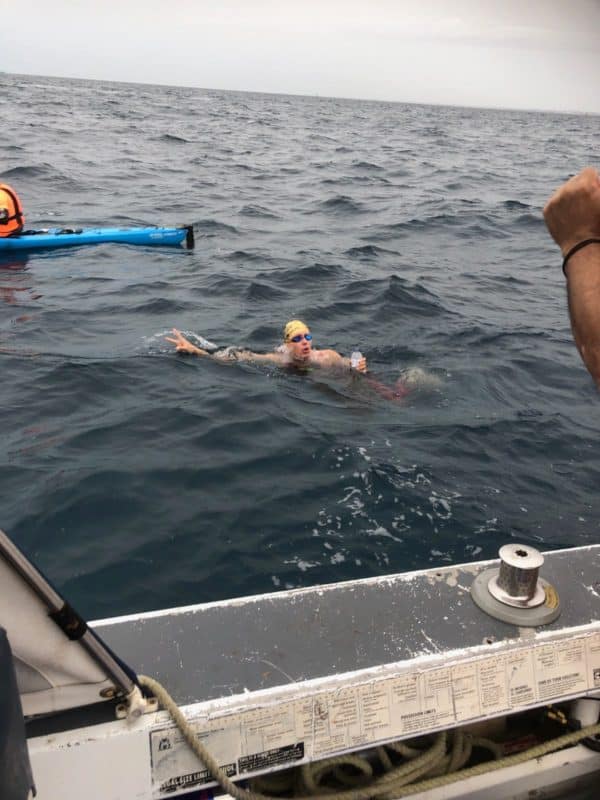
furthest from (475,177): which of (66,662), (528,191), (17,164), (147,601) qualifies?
(66,662)

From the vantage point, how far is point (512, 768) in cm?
214

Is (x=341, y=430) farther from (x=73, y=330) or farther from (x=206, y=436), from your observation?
(x=73, y=330)

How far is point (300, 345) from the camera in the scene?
7434 mm

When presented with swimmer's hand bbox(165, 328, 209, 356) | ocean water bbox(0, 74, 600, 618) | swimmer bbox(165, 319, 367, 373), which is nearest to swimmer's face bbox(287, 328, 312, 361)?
swimmer bbox(165, 319, 367, 373)

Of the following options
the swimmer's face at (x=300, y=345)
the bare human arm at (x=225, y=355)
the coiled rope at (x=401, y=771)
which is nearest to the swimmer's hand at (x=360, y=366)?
the swimmer's face at (x=300, y=345)

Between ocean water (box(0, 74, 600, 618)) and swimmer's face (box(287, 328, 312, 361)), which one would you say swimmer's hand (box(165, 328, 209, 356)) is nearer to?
ocean water (box(0, 74, 600, 618))

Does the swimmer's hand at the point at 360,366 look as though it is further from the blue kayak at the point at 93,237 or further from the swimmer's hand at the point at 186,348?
the blue kayak at the point at 93,237

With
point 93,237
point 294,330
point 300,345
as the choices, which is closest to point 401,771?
point 300,345

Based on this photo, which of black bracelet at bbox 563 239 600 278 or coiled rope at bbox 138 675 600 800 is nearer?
black bracelet at bbox 563 239 600 278

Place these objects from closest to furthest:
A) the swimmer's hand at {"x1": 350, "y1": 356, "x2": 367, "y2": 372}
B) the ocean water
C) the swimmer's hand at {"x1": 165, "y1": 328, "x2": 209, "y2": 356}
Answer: the ocean water < the swimmer's hand at {"x1": 350, "y1": 356, "x2": 367, "y2": 372} < the swimmer's hand at {"x1": 165, "y1": 328, "x2": 209, "y2": 356}

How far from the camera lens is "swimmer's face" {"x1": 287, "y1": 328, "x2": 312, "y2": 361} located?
7.42 meters

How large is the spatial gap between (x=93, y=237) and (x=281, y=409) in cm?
703

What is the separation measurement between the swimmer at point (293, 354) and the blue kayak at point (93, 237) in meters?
4.96

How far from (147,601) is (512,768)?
238cm
